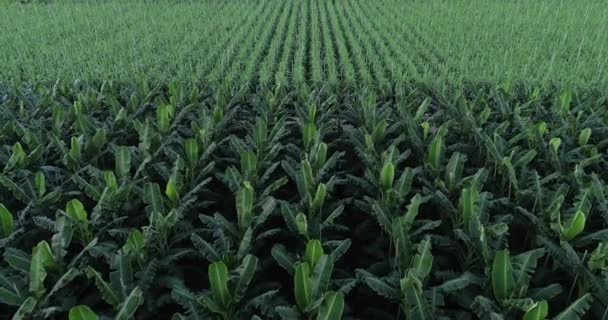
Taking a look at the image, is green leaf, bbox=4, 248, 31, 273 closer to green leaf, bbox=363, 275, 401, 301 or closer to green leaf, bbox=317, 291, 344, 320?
green leaf, bbox=317, 291, 344, 320

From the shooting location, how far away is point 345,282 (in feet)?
8.83

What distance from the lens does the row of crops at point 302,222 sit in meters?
2.49

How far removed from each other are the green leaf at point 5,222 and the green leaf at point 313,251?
1.79 metres

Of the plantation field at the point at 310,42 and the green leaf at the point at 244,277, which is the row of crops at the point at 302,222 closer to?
the green leaf at the point at 244,277

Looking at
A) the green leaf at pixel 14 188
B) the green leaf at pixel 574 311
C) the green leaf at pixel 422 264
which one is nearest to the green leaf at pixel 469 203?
the green leaf at pixel 422 264

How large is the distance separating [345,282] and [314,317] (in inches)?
11.6

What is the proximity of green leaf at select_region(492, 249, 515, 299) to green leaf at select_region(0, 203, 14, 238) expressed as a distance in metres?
2.73

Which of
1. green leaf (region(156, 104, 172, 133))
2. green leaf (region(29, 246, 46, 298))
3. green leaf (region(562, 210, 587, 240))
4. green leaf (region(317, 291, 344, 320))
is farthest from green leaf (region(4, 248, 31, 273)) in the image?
green leaf (region(562, 210, 587, 240))

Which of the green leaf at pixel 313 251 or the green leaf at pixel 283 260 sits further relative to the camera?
the green leaf at pixel 283 260

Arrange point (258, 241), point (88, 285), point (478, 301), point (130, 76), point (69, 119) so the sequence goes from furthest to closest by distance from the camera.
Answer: point (130, 76), point (69, 119), point (258, 241), point (88, 285), point (478, 301)

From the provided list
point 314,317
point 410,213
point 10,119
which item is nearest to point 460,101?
point 410,213

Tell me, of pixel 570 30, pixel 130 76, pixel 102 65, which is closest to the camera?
pixel 130 76

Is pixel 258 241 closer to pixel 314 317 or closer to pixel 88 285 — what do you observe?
Result: pixel 314 317

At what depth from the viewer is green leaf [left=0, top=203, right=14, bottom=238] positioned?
9.37ft
